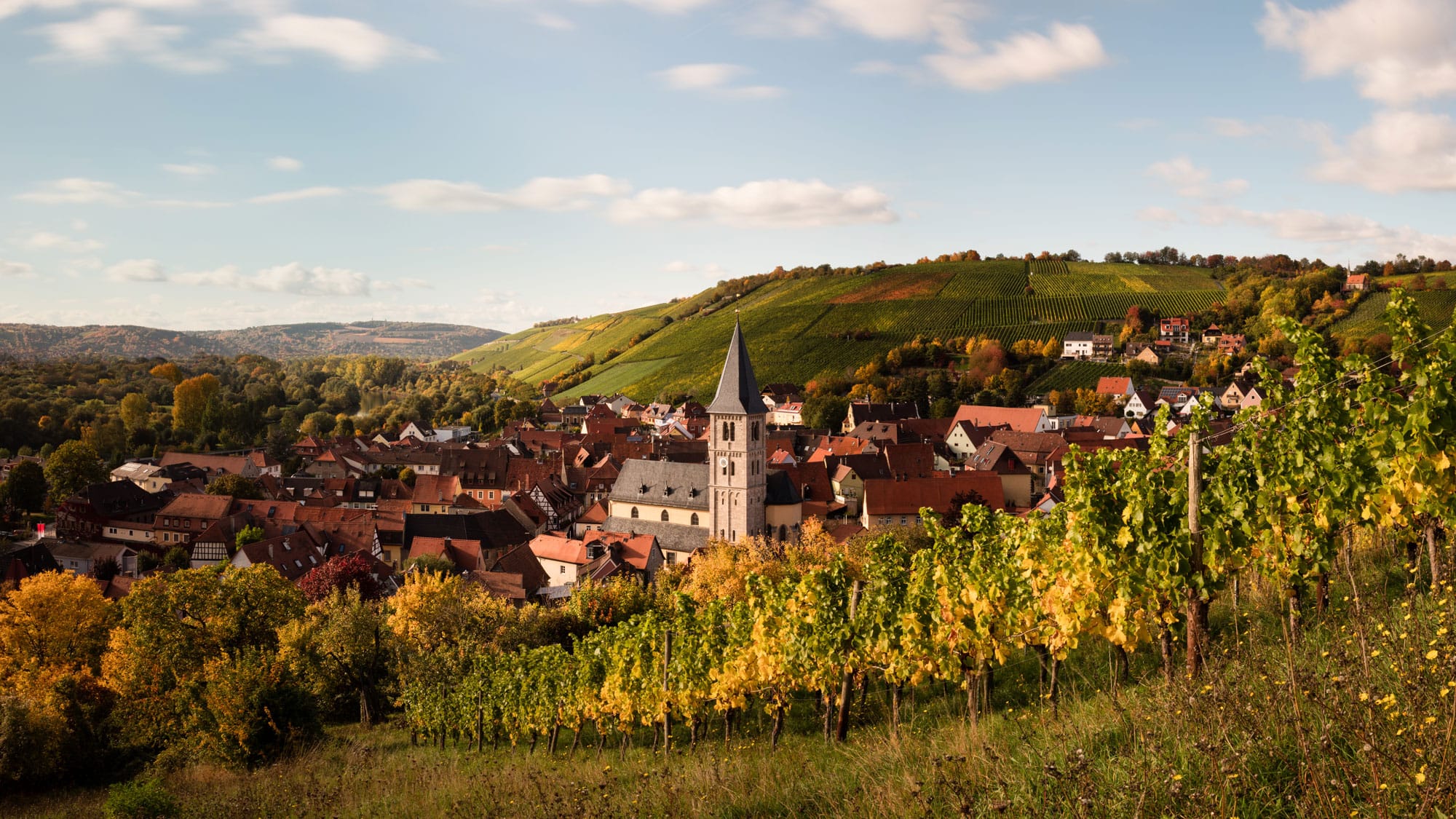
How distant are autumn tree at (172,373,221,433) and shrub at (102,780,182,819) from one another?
11686cm

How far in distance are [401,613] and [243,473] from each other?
6679 centimetres

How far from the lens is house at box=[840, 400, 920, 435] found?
321 ft

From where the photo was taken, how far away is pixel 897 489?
56.3m

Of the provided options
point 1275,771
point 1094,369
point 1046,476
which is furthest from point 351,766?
point 1094,369

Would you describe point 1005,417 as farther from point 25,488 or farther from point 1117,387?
point 25,488

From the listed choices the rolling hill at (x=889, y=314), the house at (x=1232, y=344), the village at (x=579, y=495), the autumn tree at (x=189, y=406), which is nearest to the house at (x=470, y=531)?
the village at (x=579, y=495)

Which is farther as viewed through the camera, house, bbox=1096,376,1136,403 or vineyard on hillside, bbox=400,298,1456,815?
house, bbox=1096,376,1136,403

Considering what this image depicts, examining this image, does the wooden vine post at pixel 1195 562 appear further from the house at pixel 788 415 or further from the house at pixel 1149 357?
the house at pixel 1149 357

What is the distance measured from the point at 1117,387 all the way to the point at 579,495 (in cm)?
6595

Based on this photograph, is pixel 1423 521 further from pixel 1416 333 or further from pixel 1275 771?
pixel 1275 771

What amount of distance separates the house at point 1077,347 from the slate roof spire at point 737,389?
79586mm

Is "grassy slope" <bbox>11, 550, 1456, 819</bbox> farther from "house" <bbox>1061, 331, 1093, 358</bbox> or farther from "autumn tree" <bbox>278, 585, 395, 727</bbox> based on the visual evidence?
"house" <bbox>1061, 331, 1093, 358</bbox>

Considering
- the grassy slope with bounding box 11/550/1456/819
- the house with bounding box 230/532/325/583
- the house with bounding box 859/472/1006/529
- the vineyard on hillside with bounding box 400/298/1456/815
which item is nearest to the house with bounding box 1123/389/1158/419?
the house with bounding box 859/472/1006/529

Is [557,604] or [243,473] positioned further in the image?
[243,473]
